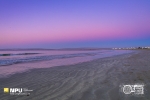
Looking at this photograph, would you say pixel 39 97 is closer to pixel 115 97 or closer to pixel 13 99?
pixel 13 99

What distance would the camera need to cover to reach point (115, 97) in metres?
4.76

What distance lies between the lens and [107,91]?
17.8ft

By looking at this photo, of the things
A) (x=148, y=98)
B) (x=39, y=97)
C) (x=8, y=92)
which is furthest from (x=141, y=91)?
(x=8, y=92)

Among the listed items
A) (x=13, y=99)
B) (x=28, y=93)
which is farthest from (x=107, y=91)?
(x=13, y=99)

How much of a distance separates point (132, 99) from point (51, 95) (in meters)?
2.58

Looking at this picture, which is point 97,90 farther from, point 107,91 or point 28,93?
point 28,93

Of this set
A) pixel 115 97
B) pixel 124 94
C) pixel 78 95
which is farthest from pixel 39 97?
pixel 124 94

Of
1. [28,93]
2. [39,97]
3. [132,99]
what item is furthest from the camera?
[28,93]

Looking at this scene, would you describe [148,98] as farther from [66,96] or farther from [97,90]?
[66,96]

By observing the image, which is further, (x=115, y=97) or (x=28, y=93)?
(x=28, y=93)

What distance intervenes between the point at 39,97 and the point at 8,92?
4.76ft

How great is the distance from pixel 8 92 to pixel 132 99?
430 cm

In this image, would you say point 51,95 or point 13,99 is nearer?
point 13,99

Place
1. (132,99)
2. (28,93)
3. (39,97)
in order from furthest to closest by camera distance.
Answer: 1. (28,93)
2. (39,97)
3. (132,99)
